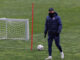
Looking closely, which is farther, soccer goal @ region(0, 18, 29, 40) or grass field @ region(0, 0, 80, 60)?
soccer goal @ region(0, 18, 29, 40)

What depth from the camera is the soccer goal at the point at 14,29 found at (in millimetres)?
13180

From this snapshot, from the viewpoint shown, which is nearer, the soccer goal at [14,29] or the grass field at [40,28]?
the grass field at [40,28]

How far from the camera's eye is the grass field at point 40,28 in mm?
10953

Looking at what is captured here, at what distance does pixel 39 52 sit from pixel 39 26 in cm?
642

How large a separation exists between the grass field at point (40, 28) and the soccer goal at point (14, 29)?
285mm

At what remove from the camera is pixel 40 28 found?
16938mm

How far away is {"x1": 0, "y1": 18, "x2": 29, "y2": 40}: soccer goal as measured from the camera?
13180mm

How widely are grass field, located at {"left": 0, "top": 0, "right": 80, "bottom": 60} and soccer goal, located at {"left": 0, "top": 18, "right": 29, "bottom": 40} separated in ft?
0.93

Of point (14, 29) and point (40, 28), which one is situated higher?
point (14, 29)

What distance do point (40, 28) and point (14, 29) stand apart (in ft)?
13.0

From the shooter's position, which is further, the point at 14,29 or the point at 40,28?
the point at 40,28

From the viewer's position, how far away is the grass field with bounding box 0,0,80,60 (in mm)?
10953

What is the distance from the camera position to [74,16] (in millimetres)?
21141

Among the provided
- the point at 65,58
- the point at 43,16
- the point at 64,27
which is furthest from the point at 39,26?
the point at 65,58
